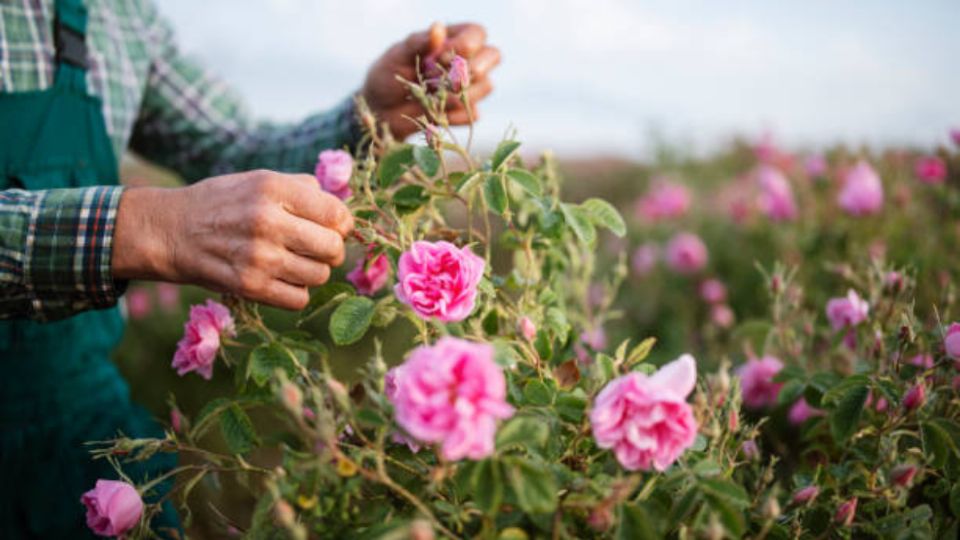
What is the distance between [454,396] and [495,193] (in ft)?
1.35

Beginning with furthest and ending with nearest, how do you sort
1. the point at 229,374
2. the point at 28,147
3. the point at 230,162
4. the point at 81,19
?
the point at 229,374, the point at 230,162, the point at 81,19, the point at 28,147

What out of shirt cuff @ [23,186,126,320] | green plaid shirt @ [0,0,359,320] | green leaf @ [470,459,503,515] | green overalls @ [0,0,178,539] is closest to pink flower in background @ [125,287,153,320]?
green plaid shirt @ [0,0,359,320]

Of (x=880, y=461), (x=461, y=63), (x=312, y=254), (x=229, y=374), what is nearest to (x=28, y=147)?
(x=312, y=254)

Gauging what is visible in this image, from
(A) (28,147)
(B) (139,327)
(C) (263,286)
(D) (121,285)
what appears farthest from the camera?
(B) (139,327)

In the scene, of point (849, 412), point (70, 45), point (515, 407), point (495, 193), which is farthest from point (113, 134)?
point (849, 412)

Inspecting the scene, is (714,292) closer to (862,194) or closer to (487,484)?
(862,194)

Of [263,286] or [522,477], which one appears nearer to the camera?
[522,477]

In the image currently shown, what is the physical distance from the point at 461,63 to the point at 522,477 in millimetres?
574

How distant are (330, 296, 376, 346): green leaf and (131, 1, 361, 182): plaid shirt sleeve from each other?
834 mm

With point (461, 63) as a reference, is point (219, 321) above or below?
below

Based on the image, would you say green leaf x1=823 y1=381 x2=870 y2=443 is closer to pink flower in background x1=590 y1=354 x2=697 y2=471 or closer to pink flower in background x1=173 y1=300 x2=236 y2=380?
pink flower in background x1=590 y1=354 x2=697 y2=471

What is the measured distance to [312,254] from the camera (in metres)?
0.98

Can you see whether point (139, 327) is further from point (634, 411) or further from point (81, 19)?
point (634, 411)

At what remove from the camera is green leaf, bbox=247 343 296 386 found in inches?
39.5
